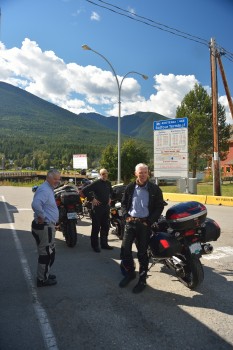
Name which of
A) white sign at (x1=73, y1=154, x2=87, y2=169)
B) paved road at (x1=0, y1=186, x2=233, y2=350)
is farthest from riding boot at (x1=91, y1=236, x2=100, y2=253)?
white sign at (x1=73, y1=154, x2=87, y2=169)

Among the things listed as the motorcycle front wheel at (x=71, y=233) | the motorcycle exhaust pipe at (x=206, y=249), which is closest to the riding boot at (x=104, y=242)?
the motorcycle front wheel at (x=71, y=233)

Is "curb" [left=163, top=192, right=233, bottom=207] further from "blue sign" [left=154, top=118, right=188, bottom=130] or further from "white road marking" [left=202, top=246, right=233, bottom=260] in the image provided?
"white road marking" [left=202, top=246, right=233, bottom=260]

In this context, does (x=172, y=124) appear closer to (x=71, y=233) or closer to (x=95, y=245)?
(x=71, y=233)

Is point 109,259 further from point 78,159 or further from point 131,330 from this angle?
point 78,159

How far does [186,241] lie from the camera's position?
16.0 feet

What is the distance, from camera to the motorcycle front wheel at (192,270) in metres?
4.76

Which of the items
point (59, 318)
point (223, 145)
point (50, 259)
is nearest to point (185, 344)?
point (59, 318)

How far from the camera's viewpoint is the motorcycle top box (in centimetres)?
484

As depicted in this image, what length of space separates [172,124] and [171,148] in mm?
1369

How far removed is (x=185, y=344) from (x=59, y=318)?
144cm

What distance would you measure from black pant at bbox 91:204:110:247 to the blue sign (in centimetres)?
1335

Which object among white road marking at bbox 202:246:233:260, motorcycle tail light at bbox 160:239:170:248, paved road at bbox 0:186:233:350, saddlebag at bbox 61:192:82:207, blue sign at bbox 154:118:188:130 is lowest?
white road marking at bbox 202:246:233:260

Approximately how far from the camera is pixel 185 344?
11.1 ft

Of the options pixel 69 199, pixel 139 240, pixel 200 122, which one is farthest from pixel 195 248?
pixel 200 122
